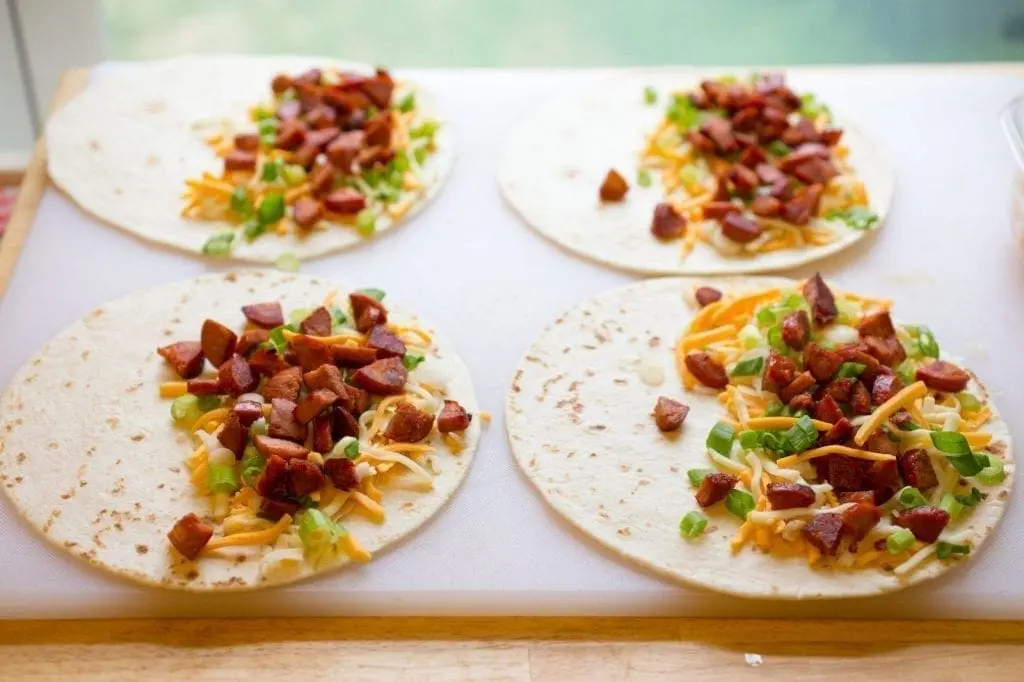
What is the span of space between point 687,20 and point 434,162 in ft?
6.79

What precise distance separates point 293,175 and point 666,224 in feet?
3.81

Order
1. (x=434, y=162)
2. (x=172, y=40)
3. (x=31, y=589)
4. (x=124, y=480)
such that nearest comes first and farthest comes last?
(x=31, y=589) → (x=124, y=480) → (x=434, y=162) → (x=172, y=40)

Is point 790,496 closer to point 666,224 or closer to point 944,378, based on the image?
point 944,378

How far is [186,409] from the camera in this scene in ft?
9.58

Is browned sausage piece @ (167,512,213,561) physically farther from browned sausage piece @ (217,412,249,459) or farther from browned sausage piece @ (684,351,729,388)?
browned sausage piece @ (684,351,729,388)

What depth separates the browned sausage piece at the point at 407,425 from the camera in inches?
112

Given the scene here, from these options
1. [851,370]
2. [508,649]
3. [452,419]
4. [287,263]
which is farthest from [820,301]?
[287,263]

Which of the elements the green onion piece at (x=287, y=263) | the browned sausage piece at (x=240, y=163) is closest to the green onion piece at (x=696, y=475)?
the green onion piece at (x=287, y=263)

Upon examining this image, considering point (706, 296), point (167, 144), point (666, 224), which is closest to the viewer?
point (706, 296)

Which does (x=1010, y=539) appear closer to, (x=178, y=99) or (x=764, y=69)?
(x=764, y=69)

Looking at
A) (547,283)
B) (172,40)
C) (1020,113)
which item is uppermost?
(1020,113)

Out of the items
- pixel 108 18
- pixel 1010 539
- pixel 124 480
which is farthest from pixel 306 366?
pixel 108 18

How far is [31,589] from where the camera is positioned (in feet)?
8.62

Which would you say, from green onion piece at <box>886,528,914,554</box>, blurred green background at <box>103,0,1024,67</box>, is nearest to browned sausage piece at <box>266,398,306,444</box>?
green onion piece at <box>886,528,914,554</box>
